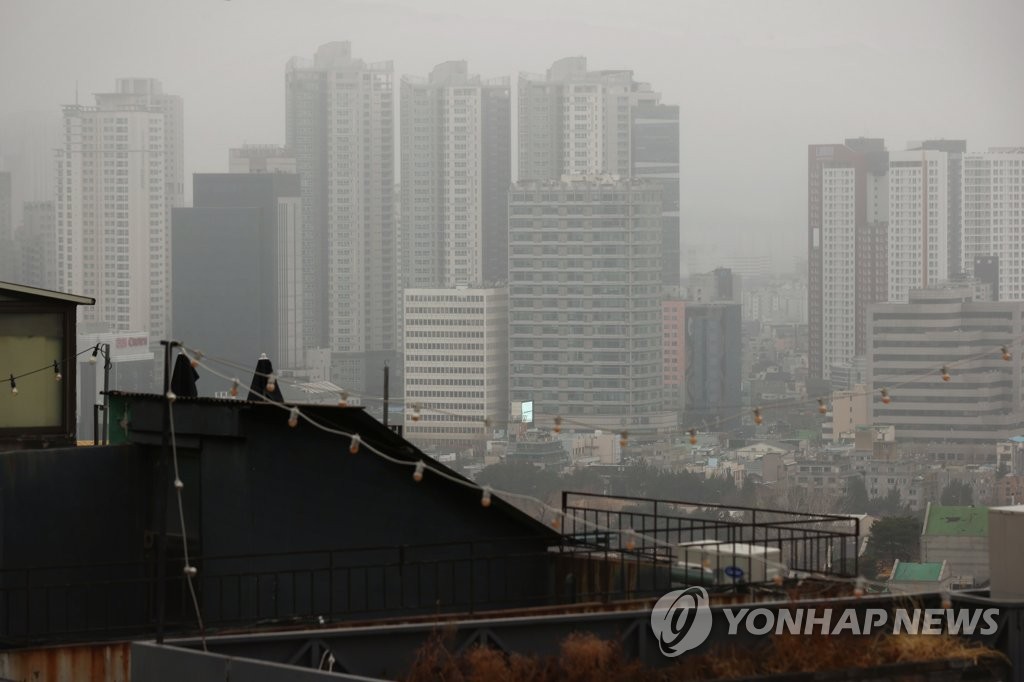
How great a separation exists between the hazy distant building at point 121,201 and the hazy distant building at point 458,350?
28.8 m

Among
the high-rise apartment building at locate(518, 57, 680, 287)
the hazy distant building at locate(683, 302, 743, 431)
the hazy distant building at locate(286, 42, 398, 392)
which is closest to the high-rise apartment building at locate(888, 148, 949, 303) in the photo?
the hazy distant building at locate(683, 302, 743, 431)

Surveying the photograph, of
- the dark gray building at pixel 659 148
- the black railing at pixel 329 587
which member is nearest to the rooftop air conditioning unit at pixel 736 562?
the black railing at pixel 329 587

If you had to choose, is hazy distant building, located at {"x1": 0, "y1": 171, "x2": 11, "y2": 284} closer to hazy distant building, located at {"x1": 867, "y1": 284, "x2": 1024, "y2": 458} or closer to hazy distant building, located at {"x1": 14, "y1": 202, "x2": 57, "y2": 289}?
hazy distant building, located at {"x1": 14, "y1": 202, "x2": 57, "y2": 289}

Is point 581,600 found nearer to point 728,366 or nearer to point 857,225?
point 728,366

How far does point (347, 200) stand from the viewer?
165875 mm

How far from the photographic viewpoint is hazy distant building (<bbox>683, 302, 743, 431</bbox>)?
14550 centimetres

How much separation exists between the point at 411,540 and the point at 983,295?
136 metres

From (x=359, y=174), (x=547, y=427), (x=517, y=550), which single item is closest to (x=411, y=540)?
(x=517, y=550)

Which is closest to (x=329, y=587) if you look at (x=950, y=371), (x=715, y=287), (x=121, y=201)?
(x=950, y=371)

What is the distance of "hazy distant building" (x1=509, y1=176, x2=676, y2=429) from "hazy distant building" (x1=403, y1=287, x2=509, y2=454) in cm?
157

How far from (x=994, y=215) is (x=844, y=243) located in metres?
15.3

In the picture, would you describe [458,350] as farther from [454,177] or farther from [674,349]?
[454,177]

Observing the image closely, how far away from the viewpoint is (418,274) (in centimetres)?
15650

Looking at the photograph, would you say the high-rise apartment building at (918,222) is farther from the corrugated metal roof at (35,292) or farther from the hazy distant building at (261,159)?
the corrugated metal roof at (35,292)
